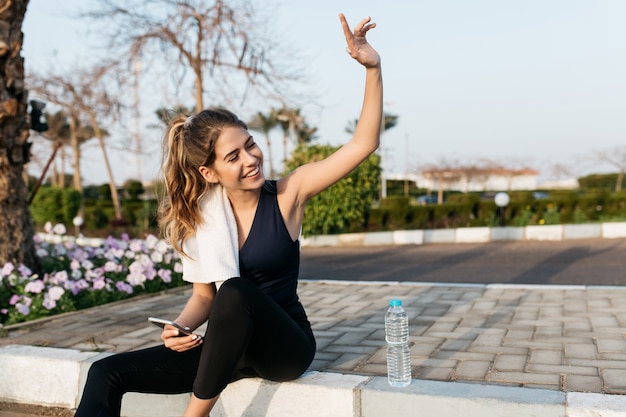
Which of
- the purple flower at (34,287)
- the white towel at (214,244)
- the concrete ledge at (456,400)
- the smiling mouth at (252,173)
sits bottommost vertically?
the concrete ledge at (456,400)

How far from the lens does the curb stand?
2.57 meters

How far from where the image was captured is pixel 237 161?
2.76 meters

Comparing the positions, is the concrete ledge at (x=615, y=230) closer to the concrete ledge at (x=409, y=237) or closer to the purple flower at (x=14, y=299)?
the concrete ledge at (x=409, y=237)

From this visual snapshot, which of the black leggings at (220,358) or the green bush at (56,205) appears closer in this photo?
the black leggings at (220,358)

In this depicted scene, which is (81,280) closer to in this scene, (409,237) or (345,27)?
(345,27)

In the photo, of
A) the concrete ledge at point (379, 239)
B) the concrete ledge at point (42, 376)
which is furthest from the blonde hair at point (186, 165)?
the concrete ledge at point (379, 239)

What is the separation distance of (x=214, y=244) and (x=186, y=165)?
404 mm

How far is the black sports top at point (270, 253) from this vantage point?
9.30 feet

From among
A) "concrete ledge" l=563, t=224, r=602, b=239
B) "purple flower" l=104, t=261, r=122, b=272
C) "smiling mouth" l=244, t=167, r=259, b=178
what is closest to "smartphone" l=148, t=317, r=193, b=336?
"smiling mouth" l=244, t=167, r=259, b=178

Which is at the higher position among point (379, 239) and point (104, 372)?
point (104, 372)

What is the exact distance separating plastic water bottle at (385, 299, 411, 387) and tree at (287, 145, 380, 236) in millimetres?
9446

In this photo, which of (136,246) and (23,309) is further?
(136,246)

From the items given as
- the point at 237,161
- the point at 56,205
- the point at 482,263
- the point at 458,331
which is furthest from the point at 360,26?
the point at 56,205

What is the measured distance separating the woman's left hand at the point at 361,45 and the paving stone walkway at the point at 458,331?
1602 mm
